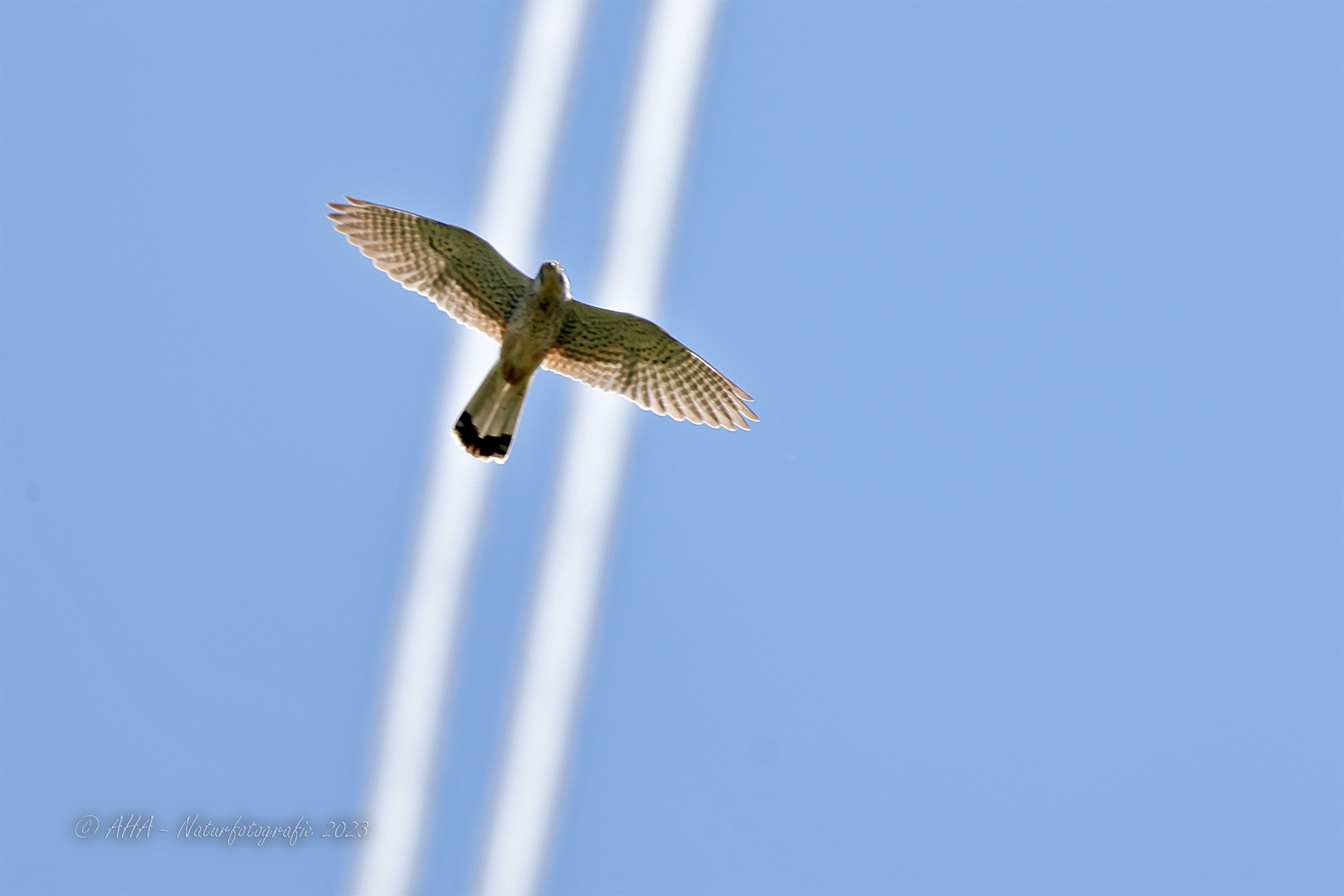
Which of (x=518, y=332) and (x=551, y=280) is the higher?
(x=551, y=280)

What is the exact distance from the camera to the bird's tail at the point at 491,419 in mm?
9375

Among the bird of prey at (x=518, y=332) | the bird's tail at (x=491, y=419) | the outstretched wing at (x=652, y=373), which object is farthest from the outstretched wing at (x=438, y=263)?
the outstretched wing at (x=652, y=373)

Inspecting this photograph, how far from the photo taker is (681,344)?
979 cm

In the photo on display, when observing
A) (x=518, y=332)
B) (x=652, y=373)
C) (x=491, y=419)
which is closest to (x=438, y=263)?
(x=518, y=332)

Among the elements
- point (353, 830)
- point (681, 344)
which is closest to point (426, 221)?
point (681, 344)

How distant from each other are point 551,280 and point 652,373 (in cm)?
123

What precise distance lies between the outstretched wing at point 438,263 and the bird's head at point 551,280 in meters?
0.23

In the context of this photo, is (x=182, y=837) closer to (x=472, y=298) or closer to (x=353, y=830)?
(x=353, y=830)

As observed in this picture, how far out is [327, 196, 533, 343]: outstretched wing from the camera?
940cm

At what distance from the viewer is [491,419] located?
9.41 meters

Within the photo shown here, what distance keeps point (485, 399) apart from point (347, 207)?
1.70 m

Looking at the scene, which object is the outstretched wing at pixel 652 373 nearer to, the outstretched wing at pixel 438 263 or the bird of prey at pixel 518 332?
the bird of prey at pixel 518 332

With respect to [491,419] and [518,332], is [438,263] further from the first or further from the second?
[491,419]

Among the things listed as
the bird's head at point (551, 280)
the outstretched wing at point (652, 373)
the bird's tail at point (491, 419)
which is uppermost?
the bird's head at point (551, 280)
